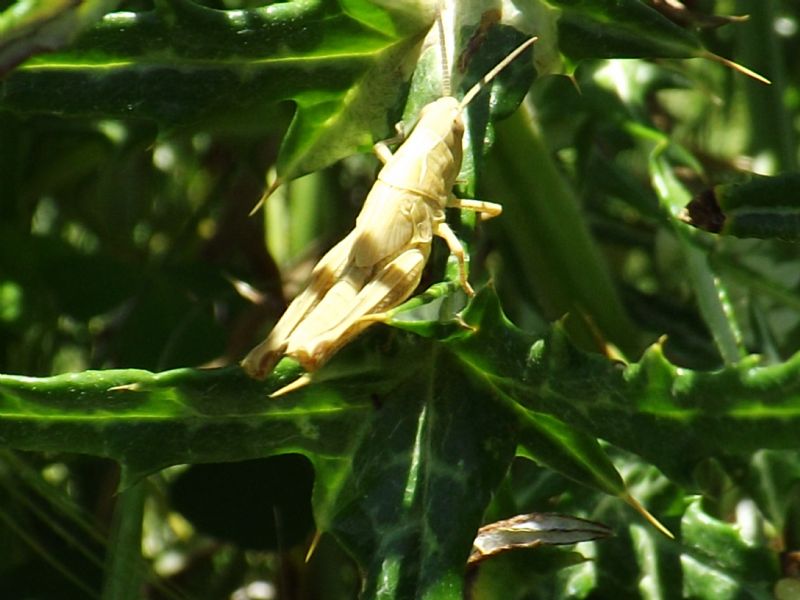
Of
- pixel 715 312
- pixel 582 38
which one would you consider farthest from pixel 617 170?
pixel 582 38

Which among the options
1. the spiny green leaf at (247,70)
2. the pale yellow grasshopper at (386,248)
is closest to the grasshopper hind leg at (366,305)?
the pale yellow grasshopper at (386,248)

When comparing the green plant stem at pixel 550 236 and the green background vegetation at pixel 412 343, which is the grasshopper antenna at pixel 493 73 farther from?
the green plant stem at pixel 550 236

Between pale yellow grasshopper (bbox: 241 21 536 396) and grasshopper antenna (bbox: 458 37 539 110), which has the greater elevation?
grasshopper antenna (bbox: 458 37 539 110)

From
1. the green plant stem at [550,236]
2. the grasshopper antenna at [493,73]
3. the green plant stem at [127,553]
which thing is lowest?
the green plant stem at [127,553]

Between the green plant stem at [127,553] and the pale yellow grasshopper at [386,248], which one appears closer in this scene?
the pale yellow grasshopper at [386,248]

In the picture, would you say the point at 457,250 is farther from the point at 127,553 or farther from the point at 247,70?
the point at 127,553

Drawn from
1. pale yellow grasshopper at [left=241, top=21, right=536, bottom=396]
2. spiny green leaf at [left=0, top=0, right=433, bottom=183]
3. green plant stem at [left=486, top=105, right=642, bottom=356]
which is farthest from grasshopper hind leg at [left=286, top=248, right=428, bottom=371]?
green plant stem at [left=486, top=105, right=642, bottom=356]

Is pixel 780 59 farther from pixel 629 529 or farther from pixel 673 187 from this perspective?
pixel 629 529

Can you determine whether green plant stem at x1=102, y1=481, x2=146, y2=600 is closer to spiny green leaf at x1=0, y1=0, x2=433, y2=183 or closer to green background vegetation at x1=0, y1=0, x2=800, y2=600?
green background vegetation at x1=0, y1=0, x2=800, y2=600
